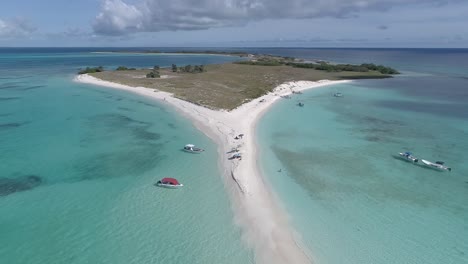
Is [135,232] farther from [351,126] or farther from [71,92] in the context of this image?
[71,92]

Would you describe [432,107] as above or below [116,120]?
above

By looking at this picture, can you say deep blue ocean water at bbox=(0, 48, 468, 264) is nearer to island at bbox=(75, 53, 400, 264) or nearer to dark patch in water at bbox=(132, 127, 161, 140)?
dark patch in water at bbox=(132, 127, 161, 140)

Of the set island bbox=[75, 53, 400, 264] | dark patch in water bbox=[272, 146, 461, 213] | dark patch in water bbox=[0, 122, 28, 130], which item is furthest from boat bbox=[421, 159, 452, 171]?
dark patch in water bbox=[0, 122, 28, 130]

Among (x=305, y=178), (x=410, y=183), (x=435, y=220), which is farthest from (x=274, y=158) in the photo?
(x=435, y=220)

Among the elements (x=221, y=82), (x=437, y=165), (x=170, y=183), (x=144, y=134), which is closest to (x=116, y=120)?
(x=144, y=134)

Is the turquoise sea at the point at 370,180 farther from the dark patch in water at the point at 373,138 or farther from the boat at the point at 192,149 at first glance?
the boat at the point at 192,149

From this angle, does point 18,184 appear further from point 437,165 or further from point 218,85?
point 218,85

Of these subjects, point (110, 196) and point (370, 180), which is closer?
point (110, 196)
